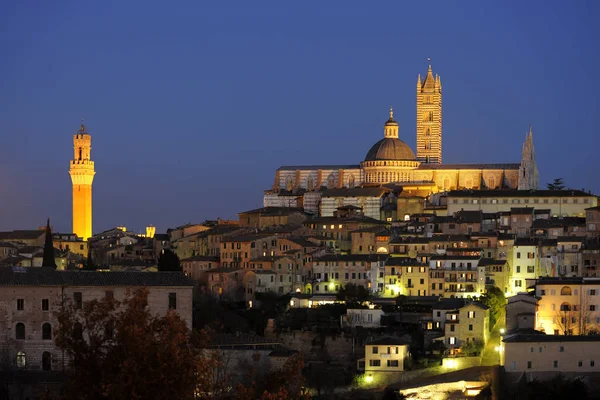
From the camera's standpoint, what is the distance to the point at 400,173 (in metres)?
83.1

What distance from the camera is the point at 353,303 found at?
50.0 meters

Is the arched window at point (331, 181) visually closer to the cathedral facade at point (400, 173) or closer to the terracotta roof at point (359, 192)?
the cathedral facade at point (400, 173)

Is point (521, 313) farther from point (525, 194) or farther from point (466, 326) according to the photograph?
point (525, 194)

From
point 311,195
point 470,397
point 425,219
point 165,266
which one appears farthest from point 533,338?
point 311,195

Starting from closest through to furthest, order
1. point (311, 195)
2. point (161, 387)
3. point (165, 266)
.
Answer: point (161, 387) < point (165, 266) < point (311, 195)

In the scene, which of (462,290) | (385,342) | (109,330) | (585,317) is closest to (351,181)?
(462,290)

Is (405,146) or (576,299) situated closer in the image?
(576,299)

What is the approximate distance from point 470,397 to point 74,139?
46.0 metres

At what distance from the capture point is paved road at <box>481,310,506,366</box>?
43688 mm

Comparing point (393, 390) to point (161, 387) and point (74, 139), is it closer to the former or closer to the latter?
point (161, 387)

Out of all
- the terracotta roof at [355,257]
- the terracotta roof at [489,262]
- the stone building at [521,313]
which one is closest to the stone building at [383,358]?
the stone building at [521,313]

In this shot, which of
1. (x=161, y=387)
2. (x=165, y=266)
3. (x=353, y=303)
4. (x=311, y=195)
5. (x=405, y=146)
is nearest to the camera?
(x=161, y=387)

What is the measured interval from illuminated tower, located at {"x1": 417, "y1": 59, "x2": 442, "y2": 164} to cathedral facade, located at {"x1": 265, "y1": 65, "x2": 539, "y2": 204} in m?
2.70

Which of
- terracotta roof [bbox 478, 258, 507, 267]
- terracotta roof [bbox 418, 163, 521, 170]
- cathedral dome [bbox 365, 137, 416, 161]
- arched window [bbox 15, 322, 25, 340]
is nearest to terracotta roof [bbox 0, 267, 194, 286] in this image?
arched window [bbox 15, 322, 25, 340]
